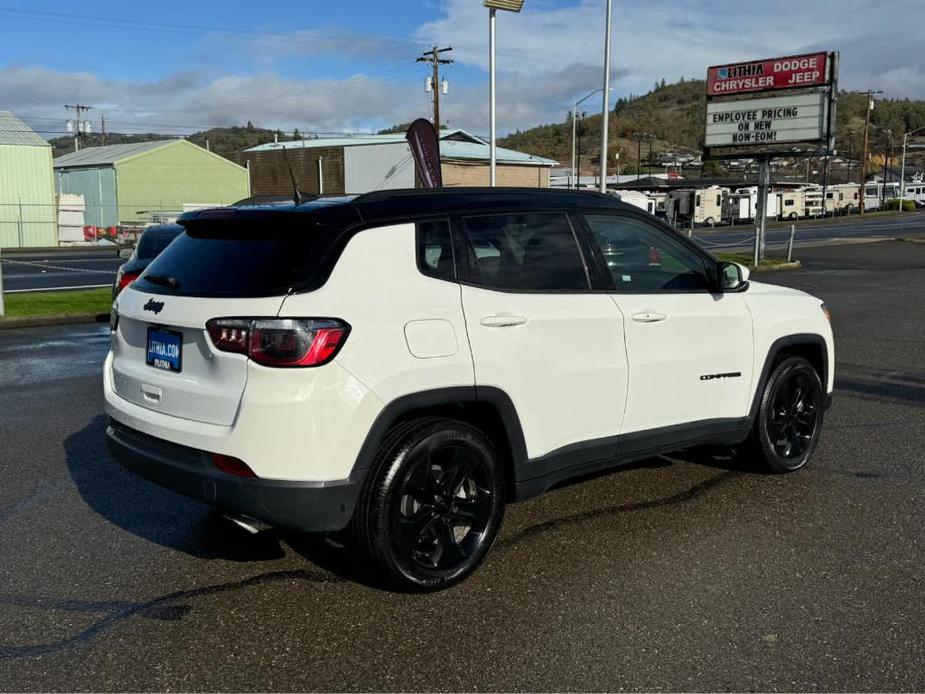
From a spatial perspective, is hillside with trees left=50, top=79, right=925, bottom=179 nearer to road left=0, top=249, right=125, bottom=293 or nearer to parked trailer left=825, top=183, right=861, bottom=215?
parked trailer left=825, top=183, right=861, bottom=215

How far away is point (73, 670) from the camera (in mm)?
3277

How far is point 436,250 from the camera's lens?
398 cm

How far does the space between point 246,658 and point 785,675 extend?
202cm

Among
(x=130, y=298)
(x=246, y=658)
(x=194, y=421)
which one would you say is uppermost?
(x=130, y=298)

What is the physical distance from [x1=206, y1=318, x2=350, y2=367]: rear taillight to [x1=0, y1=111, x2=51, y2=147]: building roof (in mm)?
48798

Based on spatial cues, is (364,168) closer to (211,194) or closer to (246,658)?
(211,194)

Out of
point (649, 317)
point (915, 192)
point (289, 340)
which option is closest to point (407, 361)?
point (289, 340)

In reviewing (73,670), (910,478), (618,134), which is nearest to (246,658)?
(73,670)

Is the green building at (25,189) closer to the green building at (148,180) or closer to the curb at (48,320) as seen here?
the green building at (148,180)

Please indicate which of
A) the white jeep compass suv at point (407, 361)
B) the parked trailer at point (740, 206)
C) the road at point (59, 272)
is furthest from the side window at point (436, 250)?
the parked trailer at point (740, 206)

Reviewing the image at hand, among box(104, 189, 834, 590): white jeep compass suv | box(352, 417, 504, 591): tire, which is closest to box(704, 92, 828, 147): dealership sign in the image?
box(104, 189, 834, 590): white jeep compass suv

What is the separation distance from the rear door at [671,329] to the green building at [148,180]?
5488 cm

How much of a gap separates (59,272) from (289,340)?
24.1 metres

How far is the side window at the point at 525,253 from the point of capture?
413 cm
